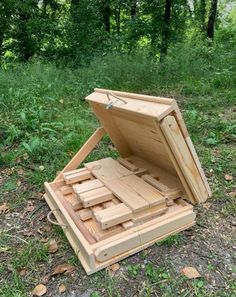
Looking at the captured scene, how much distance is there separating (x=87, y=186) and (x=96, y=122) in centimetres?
177

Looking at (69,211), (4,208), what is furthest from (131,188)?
(4,208)

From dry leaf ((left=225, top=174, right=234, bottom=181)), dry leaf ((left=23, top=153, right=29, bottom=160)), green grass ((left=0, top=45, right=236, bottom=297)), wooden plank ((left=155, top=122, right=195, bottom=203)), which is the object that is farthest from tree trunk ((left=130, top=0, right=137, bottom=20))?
wooden plank ((left=155, top=122, right=195, bottom=203))

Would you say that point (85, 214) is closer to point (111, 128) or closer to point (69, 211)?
point (69, 211)

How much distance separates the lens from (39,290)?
1.75 m

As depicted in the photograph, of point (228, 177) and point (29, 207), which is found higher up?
point (29, 207)

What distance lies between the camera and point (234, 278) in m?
1.75

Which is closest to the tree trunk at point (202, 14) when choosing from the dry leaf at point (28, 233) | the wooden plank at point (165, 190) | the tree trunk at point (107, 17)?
the tree trunk at point (107, 17)

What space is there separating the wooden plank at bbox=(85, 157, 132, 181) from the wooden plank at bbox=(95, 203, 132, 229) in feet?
1.43

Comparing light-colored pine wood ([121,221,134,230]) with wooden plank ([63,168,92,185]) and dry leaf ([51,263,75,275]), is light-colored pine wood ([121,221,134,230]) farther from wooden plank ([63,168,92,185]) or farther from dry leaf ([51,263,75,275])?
wooden plank ([63,168,92,185])

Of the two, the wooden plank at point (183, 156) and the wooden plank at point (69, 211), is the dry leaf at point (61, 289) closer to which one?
the wooden plank at point (69, 211)

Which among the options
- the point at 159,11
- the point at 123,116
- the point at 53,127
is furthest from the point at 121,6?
the point at 123,116

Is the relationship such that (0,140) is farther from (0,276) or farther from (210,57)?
(210,57)

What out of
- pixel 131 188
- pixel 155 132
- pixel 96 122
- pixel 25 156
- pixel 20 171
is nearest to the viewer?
pixel 155 132

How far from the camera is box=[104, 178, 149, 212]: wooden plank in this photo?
1.99m
